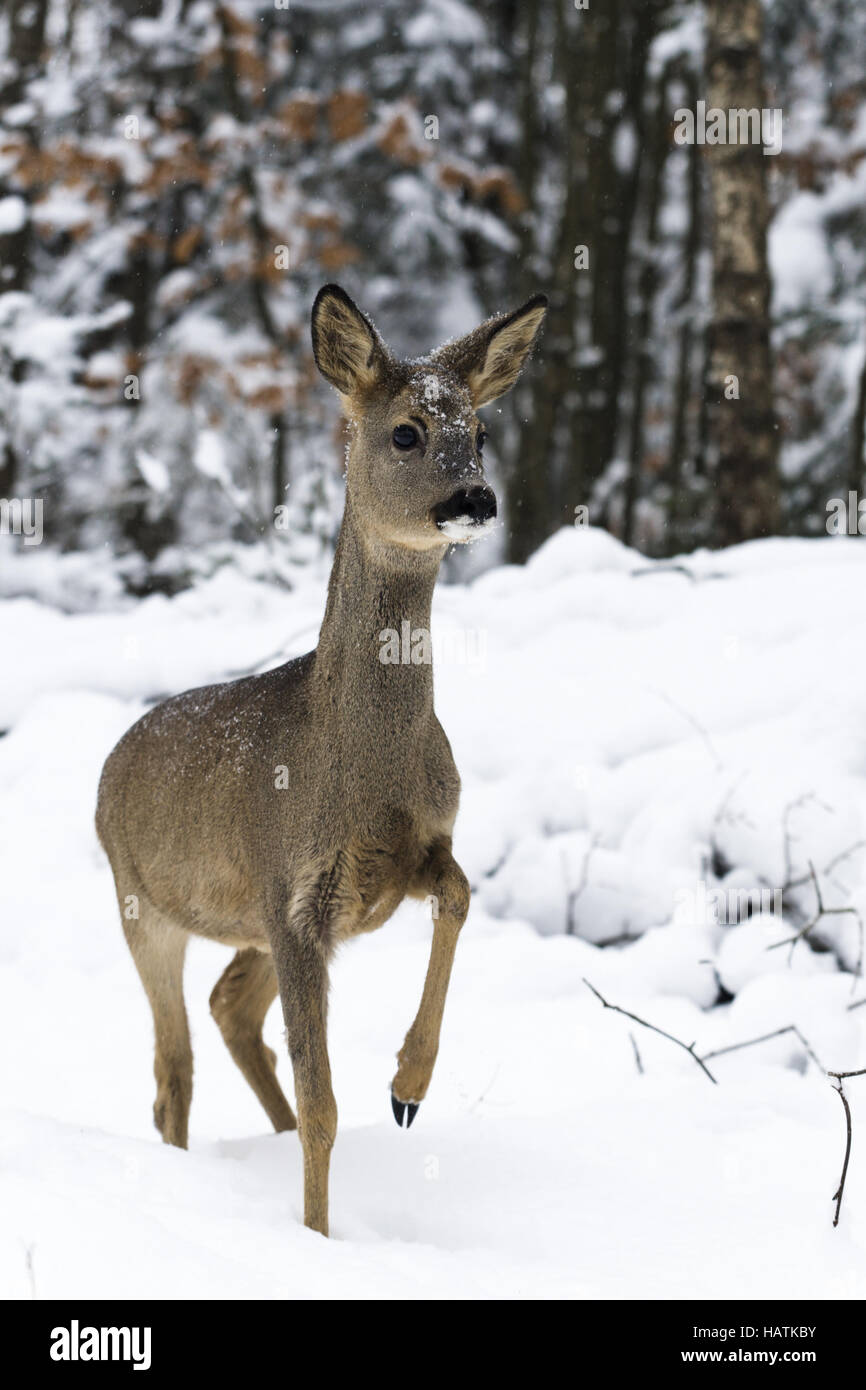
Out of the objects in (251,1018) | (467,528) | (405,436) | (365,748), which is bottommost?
(251,1018)

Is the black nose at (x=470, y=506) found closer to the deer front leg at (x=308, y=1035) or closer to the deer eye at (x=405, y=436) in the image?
the deer eye at (x=405, y=436)

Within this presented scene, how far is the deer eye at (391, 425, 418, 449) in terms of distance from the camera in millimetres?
4059

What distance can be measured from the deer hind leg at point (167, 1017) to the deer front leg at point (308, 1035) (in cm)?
108

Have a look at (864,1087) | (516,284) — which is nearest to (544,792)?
(864,1087)

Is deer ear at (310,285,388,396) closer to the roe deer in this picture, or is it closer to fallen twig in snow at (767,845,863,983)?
the roe deer

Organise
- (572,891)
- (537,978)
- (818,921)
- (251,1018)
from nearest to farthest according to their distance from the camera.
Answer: (251,1018) < (818,921) < (537,978) < (572,891)

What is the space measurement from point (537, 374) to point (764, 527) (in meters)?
6.60

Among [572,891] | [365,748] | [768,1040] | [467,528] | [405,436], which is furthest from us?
[572,891]

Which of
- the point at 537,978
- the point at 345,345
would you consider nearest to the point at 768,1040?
the point at 537,978

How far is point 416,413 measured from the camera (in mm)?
4086

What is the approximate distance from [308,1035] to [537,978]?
2.40 metres

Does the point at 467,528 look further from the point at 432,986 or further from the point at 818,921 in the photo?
the point at 818,921

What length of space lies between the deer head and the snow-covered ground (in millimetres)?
1857

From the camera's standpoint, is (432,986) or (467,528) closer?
(467,528)
